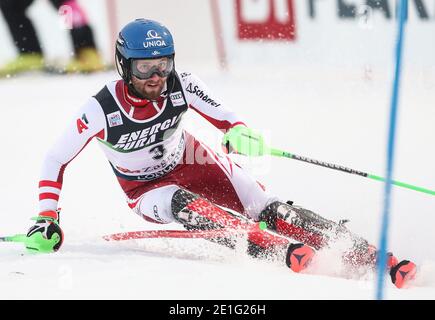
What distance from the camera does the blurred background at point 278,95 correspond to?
21.5ft

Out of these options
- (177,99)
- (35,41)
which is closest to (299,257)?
(177,99)

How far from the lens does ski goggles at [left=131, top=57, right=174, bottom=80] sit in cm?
480

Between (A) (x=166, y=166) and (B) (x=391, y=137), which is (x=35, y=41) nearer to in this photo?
(A) (x=166, y=166)

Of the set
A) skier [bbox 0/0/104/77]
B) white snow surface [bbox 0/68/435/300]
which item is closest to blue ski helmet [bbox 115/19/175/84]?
white snow surface [bbox 0/68/435/300]

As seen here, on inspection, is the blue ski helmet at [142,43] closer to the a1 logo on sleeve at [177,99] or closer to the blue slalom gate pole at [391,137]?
the a1 logo on sleeve at [177,99]

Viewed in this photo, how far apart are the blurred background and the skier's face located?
109 centimetres

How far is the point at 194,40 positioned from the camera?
11.5 meters

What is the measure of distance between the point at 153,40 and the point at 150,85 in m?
0.26

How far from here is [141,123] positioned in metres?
4.96

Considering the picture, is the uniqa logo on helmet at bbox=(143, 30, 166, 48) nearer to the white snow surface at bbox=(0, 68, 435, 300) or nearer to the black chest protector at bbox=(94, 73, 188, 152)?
the black chest protector at bbox=(94, 73, 188, 152)

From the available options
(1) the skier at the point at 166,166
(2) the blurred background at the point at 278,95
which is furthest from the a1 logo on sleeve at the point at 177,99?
(2) the blurred background at the point at 278,95

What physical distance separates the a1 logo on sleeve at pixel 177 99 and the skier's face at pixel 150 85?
→ 0.18 meters
